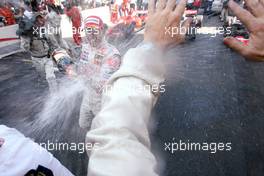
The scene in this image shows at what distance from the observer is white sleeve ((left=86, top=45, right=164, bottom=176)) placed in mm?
745

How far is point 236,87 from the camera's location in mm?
4988

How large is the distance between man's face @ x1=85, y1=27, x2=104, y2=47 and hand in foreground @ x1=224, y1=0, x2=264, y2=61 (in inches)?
87.0

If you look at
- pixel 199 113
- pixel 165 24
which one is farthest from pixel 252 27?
pixel 199 113

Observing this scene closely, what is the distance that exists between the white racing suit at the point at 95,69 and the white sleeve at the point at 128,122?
1965 mm

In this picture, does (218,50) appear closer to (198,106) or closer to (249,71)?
(249,71)

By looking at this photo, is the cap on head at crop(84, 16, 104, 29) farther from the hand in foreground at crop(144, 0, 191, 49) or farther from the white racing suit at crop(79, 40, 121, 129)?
the hand in foreground at crop(144, 0, 191, 49)

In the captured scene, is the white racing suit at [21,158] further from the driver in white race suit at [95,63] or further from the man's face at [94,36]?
the man's face at [94,36]

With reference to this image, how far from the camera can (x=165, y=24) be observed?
861 mm

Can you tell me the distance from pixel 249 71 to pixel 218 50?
2.21 meters

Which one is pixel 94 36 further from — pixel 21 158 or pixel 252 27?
pixel 252 27

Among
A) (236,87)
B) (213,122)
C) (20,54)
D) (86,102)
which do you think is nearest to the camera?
(86,102)

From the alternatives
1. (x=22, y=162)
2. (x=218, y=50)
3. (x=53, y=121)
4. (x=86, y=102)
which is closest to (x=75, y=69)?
(x=86, y=102)

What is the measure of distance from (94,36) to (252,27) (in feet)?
7.44

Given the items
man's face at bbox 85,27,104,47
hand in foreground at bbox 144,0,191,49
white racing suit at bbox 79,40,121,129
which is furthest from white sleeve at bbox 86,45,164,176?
man's face at bbox 85,27,104,47
